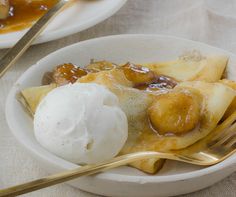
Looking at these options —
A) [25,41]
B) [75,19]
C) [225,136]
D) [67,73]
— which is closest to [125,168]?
[225,136]

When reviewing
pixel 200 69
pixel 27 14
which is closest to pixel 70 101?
pixel 200 69

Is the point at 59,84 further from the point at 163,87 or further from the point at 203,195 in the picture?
the point at 203,195

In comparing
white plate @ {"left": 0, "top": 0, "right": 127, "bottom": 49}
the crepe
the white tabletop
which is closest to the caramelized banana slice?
the crepe

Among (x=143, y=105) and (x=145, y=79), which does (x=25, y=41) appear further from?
(x=143, y=105)

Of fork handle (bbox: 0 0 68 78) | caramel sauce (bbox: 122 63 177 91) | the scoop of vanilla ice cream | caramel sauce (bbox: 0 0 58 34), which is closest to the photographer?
the scoop of vanilla ice cream

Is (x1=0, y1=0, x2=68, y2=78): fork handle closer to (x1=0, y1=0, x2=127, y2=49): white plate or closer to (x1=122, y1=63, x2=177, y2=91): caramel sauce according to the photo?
(x1=0, y1=0, x2=127, y2=49): white plate
